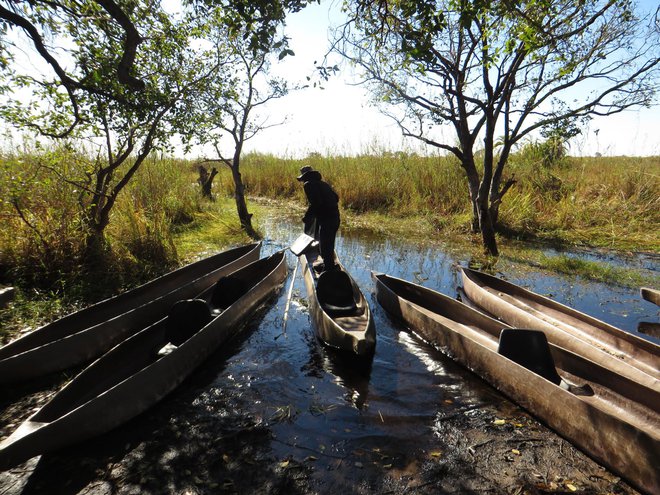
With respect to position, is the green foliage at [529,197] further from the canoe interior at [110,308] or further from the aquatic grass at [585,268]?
the canoe interior at [110,308]

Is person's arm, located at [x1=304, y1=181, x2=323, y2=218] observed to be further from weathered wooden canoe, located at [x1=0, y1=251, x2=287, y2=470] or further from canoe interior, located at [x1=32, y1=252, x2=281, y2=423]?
canoe interior, located at [x1=32, y1=252, x2=281, y2=423]

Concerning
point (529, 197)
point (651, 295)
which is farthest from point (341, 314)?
point (529, 197)

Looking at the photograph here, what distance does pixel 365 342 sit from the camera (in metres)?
4.29

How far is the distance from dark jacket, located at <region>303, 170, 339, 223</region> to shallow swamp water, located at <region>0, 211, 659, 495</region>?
2.76 metres

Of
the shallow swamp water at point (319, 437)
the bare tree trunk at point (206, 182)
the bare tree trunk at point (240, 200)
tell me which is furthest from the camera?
the bare tree trunk at point (206, 182)

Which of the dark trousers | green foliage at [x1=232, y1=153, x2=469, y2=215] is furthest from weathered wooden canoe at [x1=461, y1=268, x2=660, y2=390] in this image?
green foliage at [x1=232, y1=153, x2=469, y2=215]

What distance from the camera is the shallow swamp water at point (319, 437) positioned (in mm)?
2943

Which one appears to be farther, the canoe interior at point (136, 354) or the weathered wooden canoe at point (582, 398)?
the canoe interior at point (136, 354)

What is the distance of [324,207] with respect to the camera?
7258 mm

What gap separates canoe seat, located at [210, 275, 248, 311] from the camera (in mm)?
6340

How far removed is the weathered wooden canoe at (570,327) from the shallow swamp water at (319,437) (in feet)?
4.15

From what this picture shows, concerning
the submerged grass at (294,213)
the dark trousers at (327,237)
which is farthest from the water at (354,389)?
the submerged grass at (294,213)

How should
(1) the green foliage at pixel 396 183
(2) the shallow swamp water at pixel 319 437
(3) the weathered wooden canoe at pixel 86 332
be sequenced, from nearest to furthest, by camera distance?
(2) the shallow swamp water at pixel 319 437 → (3) the weathered wooden canoe at pixel 86 332 → (1) the green foliage at pixel 396 183

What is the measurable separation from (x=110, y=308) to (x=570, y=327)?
260 inches
